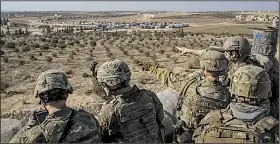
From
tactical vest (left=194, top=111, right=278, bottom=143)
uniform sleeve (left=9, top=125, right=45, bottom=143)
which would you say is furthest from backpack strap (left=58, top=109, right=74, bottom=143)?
tactical vest (left=194, top=111, right=278, bottom=143)

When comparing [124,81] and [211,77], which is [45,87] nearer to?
[124,81]

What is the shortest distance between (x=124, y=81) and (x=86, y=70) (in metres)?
14.3

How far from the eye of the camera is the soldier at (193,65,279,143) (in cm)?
253

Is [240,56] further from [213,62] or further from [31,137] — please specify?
[31,137]

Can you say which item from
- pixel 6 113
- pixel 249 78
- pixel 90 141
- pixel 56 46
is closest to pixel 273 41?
pixel 249 78

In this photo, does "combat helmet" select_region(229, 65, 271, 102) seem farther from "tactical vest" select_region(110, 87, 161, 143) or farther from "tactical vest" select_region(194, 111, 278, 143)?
"tactical vest" select_region(110, 87, 161, 143)

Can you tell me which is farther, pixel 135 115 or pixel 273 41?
pixel 273 41

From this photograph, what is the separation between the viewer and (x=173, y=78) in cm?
428

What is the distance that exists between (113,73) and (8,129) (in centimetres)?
295

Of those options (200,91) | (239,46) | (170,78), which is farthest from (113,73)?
(239,46)

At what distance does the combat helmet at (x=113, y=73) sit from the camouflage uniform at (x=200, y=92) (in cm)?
112

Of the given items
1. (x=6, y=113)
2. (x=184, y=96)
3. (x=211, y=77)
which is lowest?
(x=6, y=113)

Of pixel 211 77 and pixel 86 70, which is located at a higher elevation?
pixel 211 77

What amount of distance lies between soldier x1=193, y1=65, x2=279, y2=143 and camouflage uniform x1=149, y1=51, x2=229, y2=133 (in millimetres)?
829
